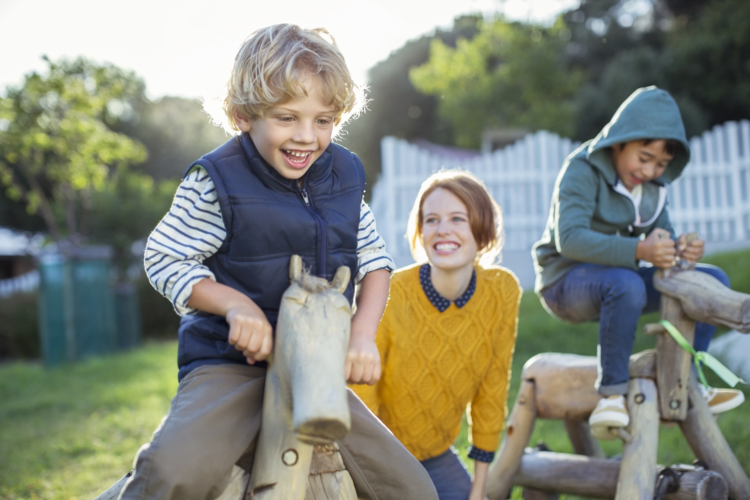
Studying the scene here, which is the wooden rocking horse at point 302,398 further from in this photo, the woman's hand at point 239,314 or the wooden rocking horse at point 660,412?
the wooden rocking horse at point 660,412

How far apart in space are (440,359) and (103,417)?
445 centimetres

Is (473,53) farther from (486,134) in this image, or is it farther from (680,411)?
(680,411)

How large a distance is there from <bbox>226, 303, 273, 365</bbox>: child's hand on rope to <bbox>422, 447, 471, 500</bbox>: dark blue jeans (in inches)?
69.7

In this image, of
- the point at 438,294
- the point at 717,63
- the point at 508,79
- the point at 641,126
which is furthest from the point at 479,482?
the point at 717,63

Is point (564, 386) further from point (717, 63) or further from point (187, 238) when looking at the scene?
point (717, 63)

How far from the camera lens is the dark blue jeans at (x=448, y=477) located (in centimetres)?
314

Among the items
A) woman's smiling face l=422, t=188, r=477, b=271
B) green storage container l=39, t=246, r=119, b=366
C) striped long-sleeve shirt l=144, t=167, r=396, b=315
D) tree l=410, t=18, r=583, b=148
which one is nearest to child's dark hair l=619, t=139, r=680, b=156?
woman's smiling face l=422, t=188, r=477, b=271

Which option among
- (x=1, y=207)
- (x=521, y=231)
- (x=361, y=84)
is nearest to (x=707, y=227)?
(x=521, y=231)

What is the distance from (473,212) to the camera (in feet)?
10.1

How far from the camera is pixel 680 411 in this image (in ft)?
9.62

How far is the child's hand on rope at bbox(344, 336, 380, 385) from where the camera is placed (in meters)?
1.66

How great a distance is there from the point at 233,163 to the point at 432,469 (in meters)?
2.00

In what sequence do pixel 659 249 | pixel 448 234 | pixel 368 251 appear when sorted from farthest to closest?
pixel 448 234
pixel 659 249
pixel 368 251

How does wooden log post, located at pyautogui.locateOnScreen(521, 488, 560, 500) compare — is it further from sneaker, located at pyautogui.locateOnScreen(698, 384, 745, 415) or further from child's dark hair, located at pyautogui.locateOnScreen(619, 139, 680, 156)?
child's dark hair, located at pyautogui.locateOnScreen(619, 139, 680, 156)
